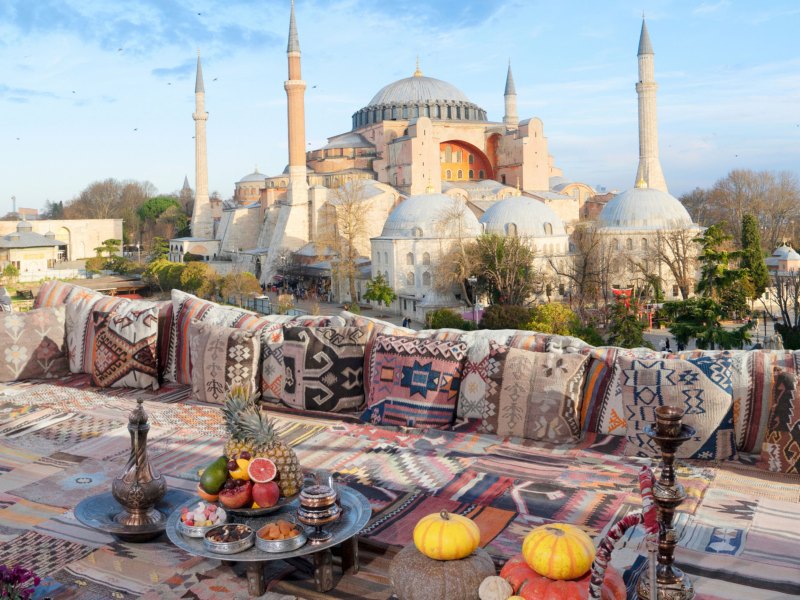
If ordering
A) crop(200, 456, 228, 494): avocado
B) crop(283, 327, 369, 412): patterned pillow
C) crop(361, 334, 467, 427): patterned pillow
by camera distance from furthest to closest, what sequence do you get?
crop(283, 327, 369, 412): patterned pillow, crop(361, 334, 467, 427): patterned pillow, crop(200, 456, 228, 494): avocado

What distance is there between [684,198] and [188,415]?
3836 centimetres

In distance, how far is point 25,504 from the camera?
2830mm

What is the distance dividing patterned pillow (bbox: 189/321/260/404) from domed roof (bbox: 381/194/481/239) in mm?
17846

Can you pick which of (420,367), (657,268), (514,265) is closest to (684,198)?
(657,268)

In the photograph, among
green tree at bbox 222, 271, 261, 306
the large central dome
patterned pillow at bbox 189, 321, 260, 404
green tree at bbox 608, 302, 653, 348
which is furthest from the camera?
the large central dome

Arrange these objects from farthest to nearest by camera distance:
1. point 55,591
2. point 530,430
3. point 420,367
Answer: point 420,367 < point 530,430 < point 55,591

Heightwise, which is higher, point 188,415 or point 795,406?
point 795,406

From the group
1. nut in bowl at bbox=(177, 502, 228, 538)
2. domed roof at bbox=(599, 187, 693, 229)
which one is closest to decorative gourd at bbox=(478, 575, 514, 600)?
nut in bowl at bbox=(177, 502, 228, 538)

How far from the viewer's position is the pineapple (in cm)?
236

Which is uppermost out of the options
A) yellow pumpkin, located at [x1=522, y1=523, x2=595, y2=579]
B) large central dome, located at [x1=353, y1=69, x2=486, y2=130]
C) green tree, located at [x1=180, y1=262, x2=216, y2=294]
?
large central dome, located at [x1=353, y1=69, x2=486, y2=130]

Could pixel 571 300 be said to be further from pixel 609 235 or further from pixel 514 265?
pixel 609 235

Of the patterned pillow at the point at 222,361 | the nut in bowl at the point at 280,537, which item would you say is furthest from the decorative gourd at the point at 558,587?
the patterned pillow at the point at 222,361

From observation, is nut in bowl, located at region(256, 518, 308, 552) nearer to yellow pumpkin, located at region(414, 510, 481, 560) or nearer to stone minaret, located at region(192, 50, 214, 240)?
yellow pumpkin, located at region(414, 510, 481, 560)

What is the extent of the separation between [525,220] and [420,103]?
12977 millimetres
